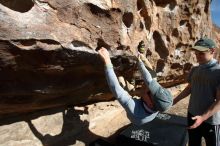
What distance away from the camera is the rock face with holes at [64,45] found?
9.32ft

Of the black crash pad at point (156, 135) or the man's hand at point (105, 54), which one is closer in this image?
the man's hand at point (105, 54)

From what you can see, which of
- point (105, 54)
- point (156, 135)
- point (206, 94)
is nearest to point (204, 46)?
point (206, 94)

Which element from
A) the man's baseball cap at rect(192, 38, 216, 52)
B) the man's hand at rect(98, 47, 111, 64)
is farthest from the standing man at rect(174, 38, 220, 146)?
the man's hand at rect(98, 47, 111, 64)

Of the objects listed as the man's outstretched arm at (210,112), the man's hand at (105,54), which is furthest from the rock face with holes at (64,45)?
the man's outstretched arm at (210,112)

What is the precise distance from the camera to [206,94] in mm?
3240

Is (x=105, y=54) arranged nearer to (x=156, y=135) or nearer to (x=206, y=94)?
(x=206, y=94)

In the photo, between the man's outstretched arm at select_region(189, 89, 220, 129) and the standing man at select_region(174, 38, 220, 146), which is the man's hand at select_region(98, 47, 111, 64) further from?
the man's outstretched arm at select_region(189, 89, 220, 129)

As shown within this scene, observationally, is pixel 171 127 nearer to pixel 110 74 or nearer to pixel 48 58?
pixel 110 74

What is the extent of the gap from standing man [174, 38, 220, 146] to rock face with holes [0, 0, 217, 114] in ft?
2.74

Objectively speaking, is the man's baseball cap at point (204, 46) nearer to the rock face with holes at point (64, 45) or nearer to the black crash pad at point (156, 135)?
the rock face with holes at point (64, 45)

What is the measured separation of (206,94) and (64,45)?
1.37 meters

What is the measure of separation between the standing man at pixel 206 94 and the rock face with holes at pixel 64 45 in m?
0.83

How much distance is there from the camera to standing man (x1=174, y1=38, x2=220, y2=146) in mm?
3102

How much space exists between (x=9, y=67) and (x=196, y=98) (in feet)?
5.67
